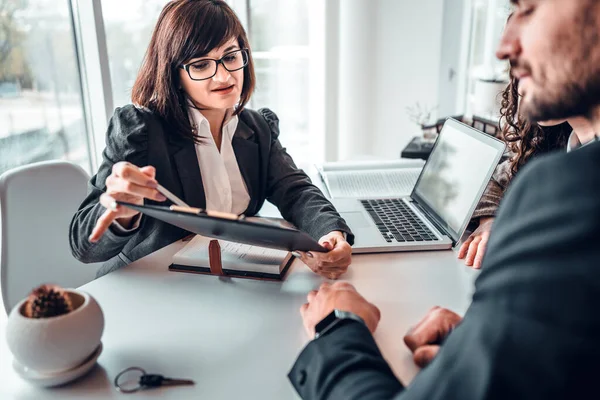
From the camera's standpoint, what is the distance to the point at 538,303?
0.44 metres

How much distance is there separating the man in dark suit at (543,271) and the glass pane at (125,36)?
6.01 feet

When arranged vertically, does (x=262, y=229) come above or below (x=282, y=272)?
above

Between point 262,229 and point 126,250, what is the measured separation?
642mm

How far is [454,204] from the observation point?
1206mm

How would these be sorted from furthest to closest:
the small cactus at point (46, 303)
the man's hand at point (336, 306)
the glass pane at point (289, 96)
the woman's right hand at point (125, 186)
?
the glass pane at point (289, 96), the woman's right hand at point (125, 186), the man's hand at point (336, 306), the small cactus at point (46, 303)

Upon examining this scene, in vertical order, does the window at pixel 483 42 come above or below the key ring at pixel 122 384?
above

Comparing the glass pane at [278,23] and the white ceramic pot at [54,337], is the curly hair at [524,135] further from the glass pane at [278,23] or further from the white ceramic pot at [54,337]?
the glass pane at [278,23]

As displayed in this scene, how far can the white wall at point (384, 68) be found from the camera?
3492 millimetres

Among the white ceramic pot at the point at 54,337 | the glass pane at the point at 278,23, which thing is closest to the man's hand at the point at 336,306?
the white ceramic pot at the point at 54,337

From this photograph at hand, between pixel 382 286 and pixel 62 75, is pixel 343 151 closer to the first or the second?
pixel 62 75

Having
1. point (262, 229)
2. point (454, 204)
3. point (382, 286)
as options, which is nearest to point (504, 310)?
point (262, 229)

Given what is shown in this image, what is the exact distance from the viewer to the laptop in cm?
115

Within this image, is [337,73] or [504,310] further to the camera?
[337,73]

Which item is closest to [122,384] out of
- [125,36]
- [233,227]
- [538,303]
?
[233,227]
